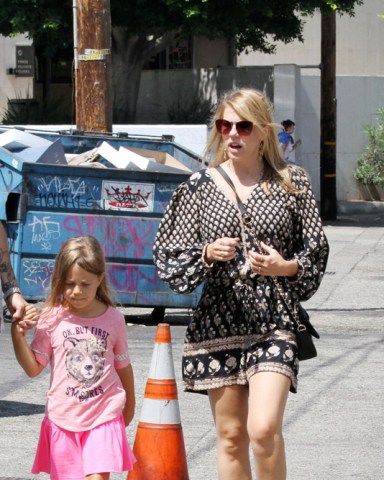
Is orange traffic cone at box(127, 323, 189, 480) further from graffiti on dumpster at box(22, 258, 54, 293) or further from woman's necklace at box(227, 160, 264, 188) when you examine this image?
Answer: graffiti on dumpster at box(22, 258, 54, 293)

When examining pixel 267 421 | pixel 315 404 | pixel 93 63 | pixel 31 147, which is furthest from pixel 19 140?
pixel 267 421

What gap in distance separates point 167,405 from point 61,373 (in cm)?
92

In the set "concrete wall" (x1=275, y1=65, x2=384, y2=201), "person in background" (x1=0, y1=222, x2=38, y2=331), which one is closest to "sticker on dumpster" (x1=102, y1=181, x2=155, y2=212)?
"person in background" (x1=0, y1=222, x2=38, y2=331)

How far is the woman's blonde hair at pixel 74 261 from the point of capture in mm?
4695

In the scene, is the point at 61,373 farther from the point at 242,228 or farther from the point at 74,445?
the point at 242,228

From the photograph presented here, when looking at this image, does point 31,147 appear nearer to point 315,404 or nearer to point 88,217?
point 88,217

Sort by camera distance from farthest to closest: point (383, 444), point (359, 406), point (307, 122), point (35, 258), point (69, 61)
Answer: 1. point (69, 61)
2. point (307, 122)
3. point (35, 258)
4. point (359, 406)
5. point (383, 444)

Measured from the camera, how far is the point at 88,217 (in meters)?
11.3

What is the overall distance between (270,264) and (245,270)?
5.3 inches

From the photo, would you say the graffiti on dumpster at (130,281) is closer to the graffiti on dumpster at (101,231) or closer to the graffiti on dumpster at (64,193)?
the graffiti on dumpster at (101,231)

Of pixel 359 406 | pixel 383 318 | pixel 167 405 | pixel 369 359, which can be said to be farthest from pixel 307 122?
pixel 167 405

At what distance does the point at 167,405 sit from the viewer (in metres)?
5.50

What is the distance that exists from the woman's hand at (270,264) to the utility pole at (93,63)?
7944mm

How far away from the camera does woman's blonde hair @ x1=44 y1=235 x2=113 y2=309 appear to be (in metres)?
4.70
